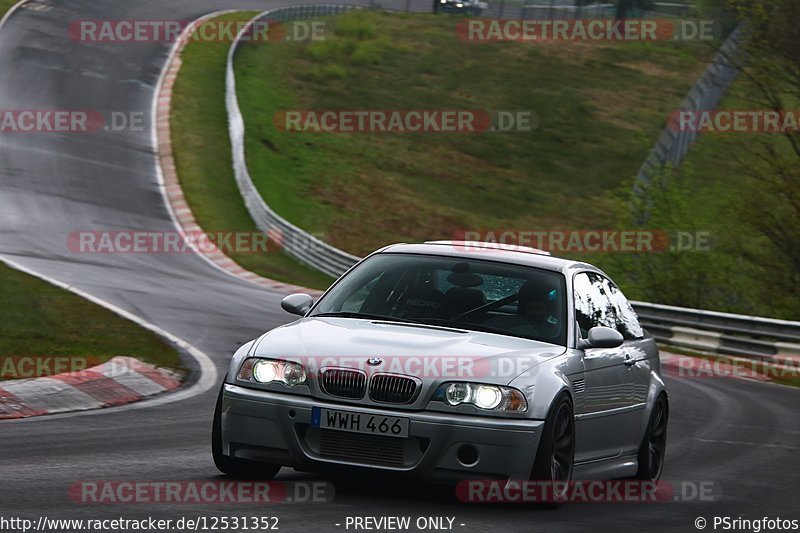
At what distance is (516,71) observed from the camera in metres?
58.2

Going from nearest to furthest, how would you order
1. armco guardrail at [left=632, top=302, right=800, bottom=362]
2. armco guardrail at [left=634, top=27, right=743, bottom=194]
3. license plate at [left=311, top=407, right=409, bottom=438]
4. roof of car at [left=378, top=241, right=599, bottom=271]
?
license plate at [left=311, top=407, right=409, bottom=438]
roof of car at [left=378, top=241, right=599, bottom=271]
armco guardrail at [left=632, top=302, right=800, bottom=362]
armco guardrail at [left=634, top=27, right=743, bottom=194]

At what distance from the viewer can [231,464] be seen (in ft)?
23.8

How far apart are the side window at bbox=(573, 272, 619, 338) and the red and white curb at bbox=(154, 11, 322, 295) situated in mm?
15795

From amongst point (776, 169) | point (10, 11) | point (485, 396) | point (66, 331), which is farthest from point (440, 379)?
point (10, 11)

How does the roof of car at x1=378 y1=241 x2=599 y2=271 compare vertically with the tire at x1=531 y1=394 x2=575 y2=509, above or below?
above

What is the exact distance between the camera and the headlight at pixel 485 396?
6859 mm

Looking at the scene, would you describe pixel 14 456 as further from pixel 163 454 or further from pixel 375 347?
pixel 375 347

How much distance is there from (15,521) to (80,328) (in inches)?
358

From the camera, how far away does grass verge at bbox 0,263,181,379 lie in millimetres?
12844

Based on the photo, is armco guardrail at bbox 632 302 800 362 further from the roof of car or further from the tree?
the roof of car

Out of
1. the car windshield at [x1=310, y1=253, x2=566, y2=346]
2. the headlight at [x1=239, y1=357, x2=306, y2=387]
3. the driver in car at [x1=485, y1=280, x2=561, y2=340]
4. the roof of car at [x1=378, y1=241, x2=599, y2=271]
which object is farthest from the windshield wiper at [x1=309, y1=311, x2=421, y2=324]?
the headlight at [x1=239, y1=357, x2=306, y2=387]

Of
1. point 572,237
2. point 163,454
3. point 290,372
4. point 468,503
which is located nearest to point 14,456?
point 163,454

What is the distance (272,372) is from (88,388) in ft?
13.6

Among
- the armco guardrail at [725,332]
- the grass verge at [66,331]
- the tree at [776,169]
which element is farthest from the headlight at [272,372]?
the tree at [776,169]
